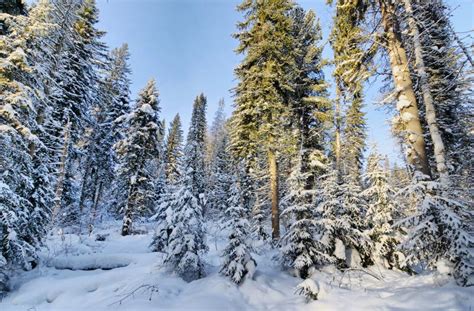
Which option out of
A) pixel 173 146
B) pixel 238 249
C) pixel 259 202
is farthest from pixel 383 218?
pixel 173 146

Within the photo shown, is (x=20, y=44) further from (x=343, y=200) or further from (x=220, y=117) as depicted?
(x=220, y=117)

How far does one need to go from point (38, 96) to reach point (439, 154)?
13.1 m

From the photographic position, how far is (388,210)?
408 inches

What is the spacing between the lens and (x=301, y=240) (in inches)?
344

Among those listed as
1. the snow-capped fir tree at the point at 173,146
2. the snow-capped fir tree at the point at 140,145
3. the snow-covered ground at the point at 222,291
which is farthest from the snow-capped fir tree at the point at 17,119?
the snow-capped fir tree at the point at 173,146

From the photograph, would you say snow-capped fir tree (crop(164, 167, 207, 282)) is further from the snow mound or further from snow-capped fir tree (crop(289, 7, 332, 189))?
snow-capped fir tree (crop(289, 7, 332, 189))

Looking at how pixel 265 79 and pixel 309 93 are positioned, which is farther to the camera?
pixel 309 93

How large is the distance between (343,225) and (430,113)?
4499 mm

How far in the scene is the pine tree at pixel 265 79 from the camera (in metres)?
14.2

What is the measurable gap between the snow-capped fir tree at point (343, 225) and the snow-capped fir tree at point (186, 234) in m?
3.95

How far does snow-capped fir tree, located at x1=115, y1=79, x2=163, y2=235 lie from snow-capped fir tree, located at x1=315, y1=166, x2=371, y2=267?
586 inches

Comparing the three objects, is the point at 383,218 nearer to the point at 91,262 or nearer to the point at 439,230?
the point at 439,230

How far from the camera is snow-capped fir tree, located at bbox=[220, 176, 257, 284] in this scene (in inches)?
313

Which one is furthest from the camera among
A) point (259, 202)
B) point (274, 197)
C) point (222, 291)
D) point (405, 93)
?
point (259, 202)
